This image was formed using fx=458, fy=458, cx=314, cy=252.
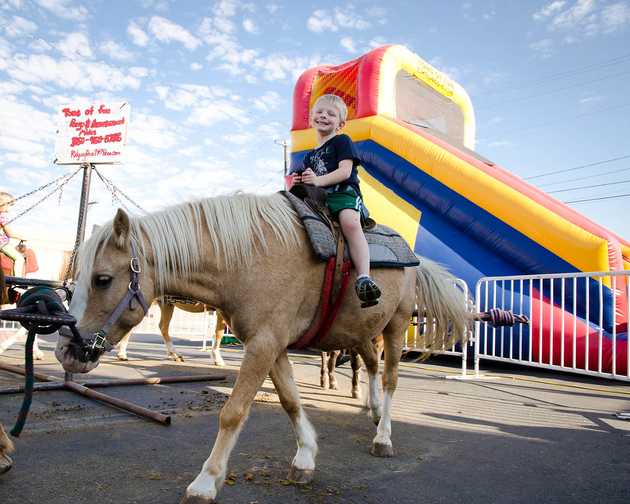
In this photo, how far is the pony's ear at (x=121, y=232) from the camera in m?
2.11

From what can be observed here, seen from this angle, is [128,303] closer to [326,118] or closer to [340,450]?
[326,118]

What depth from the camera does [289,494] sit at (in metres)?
2.23

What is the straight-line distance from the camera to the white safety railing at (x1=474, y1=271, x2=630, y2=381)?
19.2ft

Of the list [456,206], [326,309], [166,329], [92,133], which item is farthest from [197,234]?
[92,133]

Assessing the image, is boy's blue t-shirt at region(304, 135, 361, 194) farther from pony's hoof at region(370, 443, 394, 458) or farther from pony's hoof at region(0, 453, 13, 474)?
pony's hoof at region(0, 453, 13, 474)

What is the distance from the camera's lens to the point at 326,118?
2.91m

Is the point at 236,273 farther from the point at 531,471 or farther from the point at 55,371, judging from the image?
the point at 55,371

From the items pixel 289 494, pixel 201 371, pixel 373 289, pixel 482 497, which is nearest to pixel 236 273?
pixel 373 289

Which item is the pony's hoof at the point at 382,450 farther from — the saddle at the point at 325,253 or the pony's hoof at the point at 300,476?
the saddle at the point at 325,253

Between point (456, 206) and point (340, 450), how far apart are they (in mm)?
6346

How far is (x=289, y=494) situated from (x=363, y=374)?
15.7 ft

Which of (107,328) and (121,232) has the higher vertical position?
(121,232)

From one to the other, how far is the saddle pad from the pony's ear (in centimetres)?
91

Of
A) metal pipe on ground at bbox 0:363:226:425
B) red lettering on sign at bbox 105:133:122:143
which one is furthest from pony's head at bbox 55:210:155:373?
red lettering on sign at bbox 105:133:122:143
